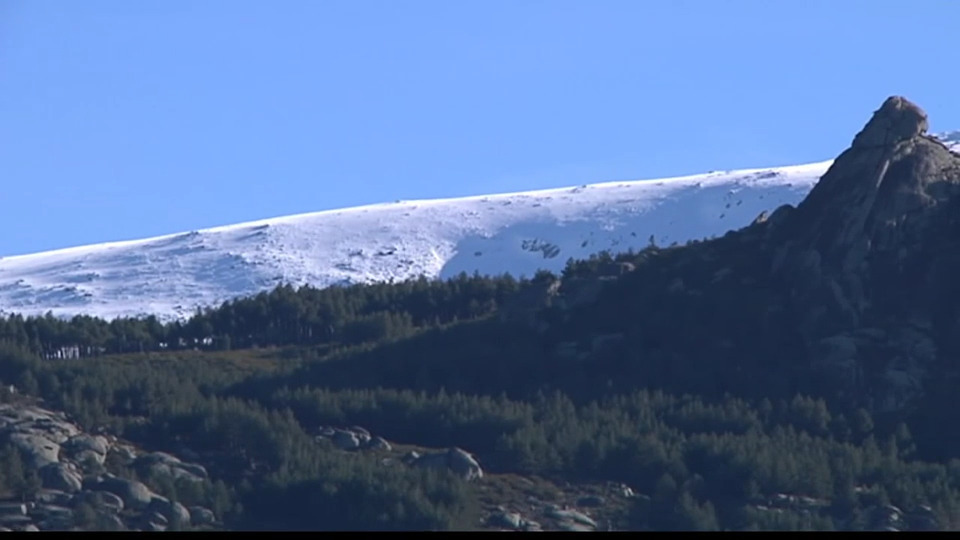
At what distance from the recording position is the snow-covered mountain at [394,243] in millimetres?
141375

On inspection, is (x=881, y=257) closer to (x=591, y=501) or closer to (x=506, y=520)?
(x=591, y=501)

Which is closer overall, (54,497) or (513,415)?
(54,497)

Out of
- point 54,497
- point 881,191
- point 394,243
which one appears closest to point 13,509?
point 54,497

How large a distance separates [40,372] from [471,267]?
7192cm

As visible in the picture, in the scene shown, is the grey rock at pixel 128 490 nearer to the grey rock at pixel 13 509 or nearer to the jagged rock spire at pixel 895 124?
the grey rock at pixel 13 509

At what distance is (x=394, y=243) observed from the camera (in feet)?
496

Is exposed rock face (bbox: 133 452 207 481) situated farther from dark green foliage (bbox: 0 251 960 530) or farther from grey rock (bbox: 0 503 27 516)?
grey rock (bbox: 0 503 27 516)

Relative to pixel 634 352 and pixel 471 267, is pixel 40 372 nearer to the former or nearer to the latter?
pixel 634 352

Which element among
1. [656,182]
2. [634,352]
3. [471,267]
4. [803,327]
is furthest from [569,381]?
[656,182]

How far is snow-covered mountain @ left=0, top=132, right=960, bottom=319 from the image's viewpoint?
5566 inches

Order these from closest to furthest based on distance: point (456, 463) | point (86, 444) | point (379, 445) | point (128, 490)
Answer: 1. point (128, 490)
2. point (456, 463)
3. point (86, 444)
4. point (379, 445)

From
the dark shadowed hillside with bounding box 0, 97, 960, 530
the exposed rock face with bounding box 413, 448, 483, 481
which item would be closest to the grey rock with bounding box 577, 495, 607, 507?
the dark shadowed hillside with bounding box 0, 97, 960, 530

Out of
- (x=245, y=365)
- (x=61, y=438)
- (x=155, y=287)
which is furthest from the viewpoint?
(x=155, y=287)

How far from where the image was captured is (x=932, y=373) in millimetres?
70812
